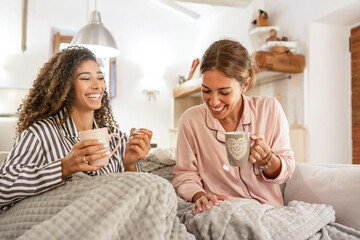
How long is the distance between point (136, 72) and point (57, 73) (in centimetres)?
440

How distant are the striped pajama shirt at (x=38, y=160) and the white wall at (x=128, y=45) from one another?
427cm

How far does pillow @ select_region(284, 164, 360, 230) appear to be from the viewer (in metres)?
1.16

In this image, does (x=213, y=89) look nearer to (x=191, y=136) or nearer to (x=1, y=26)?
(x=191, y=136)

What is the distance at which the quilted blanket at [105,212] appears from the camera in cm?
71

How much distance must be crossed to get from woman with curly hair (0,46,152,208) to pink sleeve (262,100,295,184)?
50cm

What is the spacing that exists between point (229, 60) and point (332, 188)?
622mm

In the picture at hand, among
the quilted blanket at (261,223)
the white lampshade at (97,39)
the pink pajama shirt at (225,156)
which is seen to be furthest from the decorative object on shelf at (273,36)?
the quilted blanket at (261,223)

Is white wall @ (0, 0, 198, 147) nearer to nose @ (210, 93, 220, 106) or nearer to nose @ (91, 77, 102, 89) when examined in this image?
nose @ (91, 77, 102, 89)

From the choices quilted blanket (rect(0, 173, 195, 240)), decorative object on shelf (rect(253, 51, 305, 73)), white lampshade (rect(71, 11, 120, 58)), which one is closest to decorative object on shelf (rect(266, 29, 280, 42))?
decorative object on shelf (rect(253, 51, 305, 73))

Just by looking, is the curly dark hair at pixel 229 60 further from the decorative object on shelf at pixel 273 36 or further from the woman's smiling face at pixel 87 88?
the decorative object on shelf at pixel 273 36

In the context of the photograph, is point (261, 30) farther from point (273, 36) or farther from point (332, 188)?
point (332, 188)

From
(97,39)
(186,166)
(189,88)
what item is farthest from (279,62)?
(186,166)

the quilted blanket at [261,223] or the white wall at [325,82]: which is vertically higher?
the white wall at [325,82]

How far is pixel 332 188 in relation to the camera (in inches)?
49.1
